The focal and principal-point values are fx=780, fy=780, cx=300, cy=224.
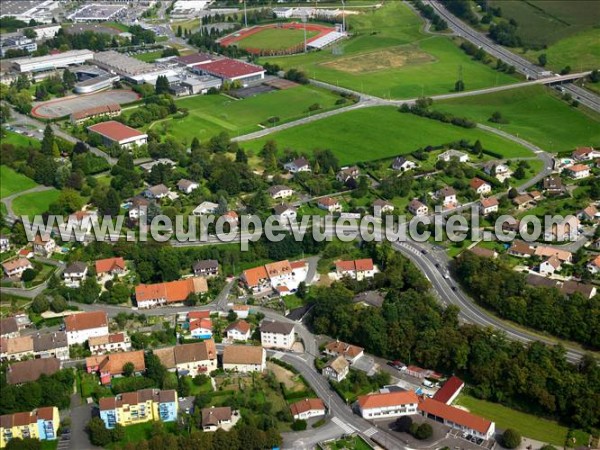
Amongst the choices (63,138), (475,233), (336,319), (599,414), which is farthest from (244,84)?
(599,414)

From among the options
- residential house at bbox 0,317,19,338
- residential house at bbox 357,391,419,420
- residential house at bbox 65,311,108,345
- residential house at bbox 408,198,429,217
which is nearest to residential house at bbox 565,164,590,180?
residential house at bbox 408,198,429,217

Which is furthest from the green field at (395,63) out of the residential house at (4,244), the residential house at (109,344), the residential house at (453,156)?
the residential house at (109,344)

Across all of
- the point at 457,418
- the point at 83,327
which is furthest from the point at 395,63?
the point at 457,418

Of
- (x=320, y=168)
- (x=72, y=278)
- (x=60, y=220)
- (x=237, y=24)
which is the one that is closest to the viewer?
(x=72, y=278)

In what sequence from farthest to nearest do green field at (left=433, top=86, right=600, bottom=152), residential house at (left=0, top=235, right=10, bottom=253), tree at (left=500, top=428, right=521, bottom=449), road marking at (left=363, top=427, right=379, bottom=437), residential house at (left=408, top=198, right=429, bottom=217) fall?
green field at (left=433, top=86, right=600, bottom=152) → residential house at (left=408, top=198, right=429, bottom=217) → residential house at (left=0, top=235, right=10, bottom=253) → road marking at (left=363, top=427, right=379, bottom=437) → tree at (left=500, top=428, right=521, bottom=449)

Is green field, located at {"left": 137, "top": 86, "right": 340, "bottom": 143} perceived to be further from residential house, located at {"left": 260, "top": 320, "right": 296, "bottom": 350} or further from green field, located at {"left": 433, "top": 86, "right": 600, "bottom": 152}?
residential house, located at {"left": 260, "top": 320, "right": 296, "bottom": 350}

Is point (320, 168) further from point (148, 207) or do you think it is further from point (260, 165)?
point (148, 207)

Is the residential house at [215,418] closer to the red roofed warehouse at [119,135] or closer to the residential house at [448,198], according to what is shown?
the residential house at [448,198]
